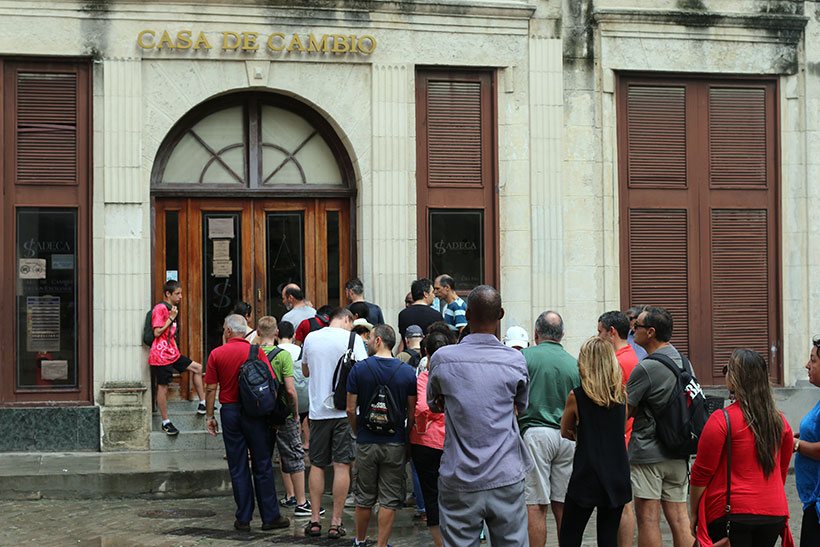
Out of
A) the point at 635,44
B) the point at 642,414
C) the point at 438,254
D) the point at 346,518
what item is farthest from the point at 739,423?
the point at 635,44

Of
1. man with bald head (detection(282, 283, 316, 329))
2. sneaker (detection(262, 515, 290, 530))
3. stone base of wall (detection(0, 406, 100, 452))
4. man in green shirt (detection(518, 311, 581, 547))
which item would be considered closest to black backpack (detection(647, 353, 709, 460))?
man in green shirt (detection(518, 311, 581, 547))

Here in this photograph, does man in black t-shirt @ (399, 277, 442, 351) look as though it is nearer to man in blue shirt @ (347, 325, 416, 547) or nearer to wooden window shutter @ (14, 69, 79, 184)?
man in blue shirt @ (347, 325, 416, 547)

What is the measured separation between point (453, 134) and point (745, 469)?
9828 mm

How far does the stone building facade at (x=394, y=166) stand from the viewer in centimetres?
1535

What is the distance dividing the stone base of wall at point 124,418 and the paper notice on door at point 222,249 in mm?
1900

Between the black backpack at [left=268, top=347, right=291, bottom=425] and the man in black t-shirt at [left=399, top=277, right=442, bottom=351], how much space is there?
86.0 inches

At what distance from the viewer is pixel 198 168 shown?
16.2m

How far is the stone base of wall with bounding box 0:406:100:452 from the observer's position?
49.1 ft

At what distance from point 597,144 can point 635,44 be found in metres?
1.39

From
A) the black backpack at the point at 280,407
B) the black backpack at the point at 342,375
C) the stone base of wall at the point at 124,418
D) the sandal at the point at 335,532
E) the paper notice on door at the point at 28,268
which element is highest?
the paper notice on door at the point at 28,268

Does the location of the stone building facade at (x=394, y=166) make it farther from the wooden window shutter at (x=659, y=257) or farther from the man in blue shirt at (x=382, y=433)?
the man in blue shirt at (x=382, y=433)

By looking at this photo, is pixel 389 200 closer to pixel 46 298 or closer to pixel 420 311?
pixel 420 311

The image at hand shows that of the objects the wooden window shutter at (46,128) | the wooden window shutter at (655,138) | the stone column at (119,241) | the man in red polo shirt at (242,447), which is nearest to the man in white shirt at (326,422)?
the man in red polo shirt at (242,447)

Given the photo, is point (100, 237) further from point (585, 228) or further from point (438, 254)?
point (585, 228)
